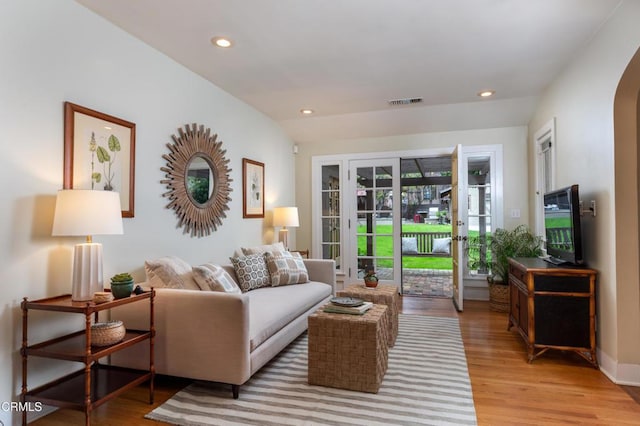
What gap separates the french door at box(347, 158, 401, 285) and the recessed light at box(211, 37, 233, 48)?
2.95 m

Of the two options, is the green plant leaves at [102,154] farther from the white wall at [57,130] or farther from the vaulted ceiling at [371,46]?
the vaulted ceiling at [371,46]

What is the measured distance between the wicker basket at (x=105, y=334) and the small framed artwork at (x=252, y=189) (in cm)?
220

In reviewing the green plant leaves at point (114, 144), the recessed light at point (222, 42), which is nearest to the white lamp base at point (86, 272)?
the green plant leaves at point (114, 144)

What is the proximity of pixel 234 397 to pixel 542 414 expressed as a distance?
1841 mm

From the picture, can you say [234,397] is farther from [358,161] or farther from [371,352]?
[358,161]

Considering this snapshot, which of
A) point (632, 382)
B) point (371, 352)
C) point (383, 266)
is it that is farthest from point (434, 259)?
point (371, 352)

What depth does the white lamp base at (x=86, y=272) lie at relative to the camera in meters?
1.97

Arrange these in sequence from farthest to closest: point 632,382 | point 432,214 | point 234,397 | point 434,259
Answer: point 432,214 < point 434,259 < point 632,382 < point 234,397

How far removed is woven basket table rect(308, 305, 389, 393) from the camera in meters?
2.29

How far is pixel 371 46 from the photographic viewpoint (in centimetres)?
284

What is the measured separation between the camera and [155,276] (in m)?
2.54

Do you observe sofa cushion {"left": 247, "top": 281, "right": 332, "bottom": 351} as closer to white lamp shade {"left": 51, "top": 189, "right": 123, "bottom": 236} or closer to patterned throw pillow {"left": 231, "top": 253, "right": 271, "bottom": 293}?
patterned throw pillow {"left": 231, "top": 253, "right": 271, "bottom": 293}

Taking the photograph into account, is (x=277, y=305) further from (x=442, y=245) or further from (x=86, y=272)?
(x=442, y=245)

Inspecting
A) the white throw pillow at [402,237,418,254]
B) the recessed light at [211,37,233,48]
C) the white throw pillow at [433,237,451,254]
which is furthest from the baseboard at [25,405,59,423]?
the white throw pillow at [433,237,451,254]
